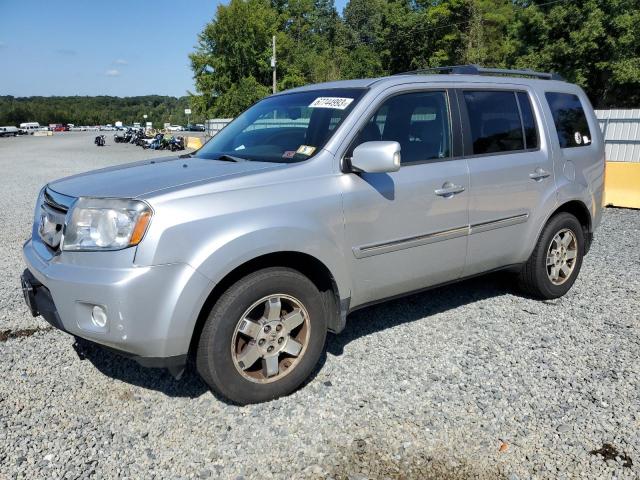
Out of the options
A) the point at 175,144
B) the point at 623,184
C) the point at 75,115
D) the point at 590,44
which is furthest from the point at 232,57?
the point at 75,115

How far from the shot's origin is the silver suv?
2.65 metres

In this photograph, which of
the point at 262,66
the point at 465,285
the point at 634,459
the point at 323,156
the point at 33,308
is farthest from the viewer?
the point at 262,66

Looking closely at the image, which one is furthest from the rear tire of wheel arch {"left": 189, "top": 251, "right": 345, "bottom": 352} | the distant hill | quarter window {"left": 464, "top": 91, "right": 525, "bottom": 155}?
the distant hill

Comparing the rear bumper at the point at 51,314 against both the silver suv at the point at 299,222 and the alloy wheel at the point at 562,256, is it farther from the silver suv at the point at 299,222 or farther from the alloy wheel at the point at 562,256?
the alloy wheel at the point at 562,256

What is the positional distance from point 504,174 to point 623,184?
7.26 metres

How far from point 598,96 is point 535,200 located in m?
36.7

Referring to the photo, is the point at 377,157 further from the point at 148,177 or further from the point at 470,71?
the point at 470,71

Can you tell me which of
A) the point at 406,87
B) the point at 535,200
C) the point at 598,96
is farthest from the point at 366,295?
the point at 598,96

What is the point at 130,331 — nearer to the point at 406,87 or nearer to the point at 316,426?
the point at 316,426

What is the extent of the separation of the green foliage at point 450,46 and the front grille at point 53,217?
116 ft

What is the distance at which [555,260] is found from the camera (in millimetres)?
4719

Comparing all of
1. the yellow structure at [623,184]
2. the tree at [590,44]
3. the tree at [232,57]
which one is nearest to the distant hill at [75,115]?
the tree at [232,57]

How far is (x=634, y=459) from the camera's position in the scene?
2.59 m

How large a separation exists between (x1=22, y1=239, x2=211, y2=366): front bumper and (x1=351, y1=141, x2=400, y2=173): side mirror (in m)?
1.15
